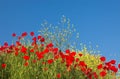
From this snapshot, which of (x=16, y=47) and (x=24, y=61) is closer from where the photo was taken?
(x=24, y=61)

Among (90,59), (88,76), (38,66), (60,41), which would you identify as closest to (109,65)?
(88,76)

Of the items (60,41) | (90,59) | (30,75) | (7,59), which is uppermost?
(60,41)

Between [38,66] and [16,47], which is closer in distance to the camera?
[38,66]

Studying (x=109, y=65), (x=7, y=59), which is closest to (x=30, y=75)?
(x=7, y=59)

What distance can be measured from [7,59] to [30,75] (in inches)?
44.7

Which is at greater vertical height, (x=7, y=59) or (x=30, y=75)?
(x=7, y=59)

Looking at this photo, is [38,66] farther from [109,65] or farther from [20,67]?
[109,65]

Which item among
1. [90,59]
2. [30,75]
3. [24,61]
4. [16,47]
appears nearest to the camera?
[30,75]

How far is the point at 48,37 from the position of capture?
18.0 meters

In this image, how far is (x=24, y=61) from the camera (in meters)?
10.9

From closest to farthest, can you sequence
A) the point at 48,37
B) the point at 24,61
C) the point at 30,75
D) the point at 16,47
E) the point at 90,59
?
1. the point at 30,75
2. the point at 24,61
3. the point at 16,47
4. the point at 90,59
5. the point at 48,37

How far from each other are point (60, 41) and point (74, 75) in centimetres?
726

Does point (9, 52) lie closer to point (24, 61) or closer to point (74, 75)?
point (24, 61)

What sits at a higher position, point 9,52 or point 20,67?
point 9,52
